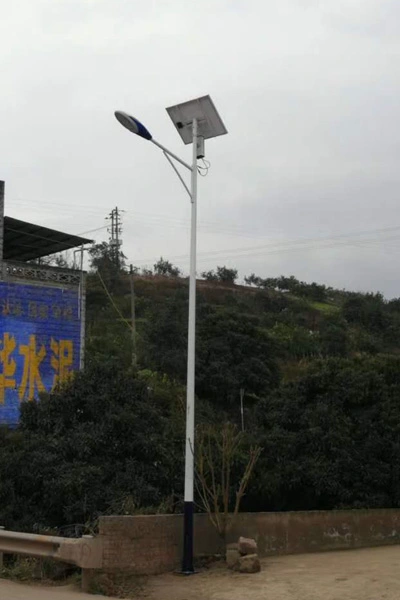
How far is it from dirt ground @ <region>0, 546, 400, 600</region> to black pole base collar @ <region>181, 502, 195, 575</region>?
0.61 feet

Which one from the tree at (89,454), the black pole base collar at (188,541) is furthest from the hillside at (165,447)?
the black pole base collar at (188,541)

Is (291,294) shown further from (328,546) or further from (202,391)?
(328,546)

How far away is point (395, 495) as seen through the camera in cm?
1805

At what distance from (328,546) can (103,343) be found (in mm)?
32186

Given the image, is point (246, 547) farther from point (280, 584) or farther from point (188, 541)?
point (280, 584)

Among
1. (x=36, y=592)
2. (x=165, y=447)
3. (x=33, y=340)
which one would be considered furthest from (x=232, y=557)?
(x=33, y=340)

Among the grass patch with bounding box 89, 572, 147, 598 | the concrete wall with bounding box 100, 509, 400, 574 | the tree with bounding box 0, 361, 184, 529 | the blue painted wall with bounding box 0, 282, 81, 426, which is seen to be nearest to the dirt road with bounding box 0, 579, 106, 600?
the grass patch with bounding box 89, 572, 147, 598

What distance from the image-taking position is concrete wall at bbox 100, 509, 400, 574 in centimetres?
1084

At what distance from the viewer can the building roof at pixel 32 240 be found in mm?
28406

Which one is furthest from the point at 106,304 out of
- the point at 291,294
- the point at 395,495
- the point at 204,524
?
the point at 204,524

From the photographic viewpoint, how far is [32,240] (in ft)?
98.6

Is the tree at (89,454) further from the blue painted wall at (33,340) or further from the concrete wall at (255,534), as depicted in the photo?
the blue painted wall at (33,340)

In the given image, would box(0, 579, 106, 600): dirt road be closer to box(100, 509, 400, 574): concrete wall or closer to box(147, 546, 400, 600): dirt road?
box(100, 509, 400, 574): concrete wall

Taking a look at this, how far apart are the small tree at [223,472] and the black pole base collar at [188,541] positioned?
0.86 metres
